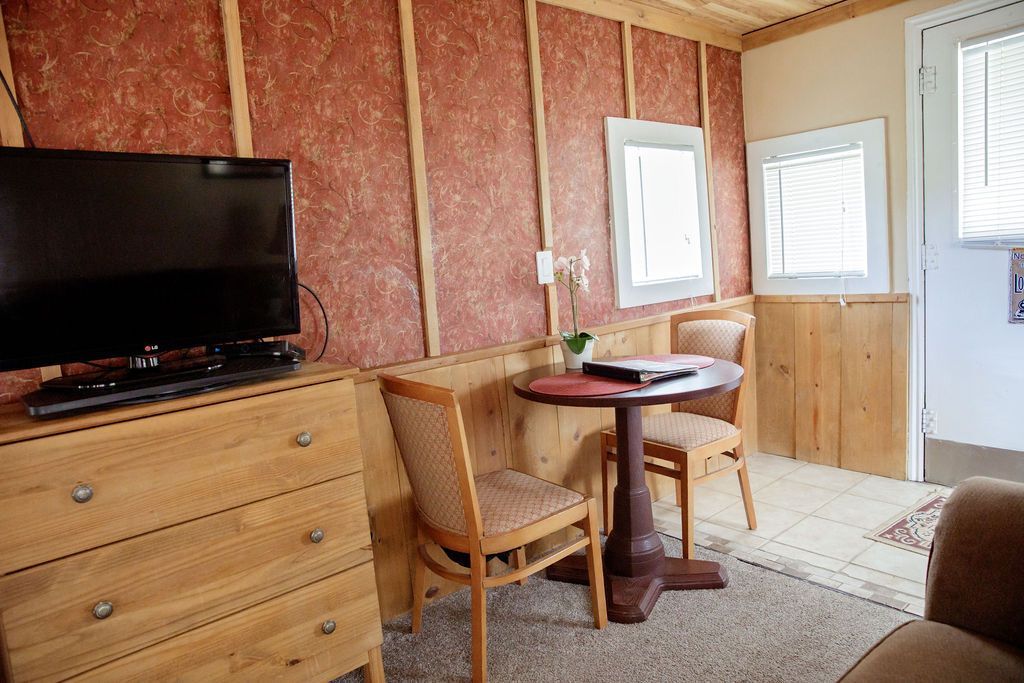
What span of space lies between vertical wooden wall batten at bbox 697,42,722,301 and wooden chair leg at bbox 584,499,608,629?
1937 millimetres

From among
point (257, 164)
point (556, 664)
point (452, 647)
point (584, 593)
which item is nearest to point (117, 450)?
point (257, 164)

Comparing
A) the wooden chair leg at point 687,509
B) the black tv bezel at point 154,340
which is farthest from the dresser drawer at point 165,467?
the wooden chair leg at point 687,509

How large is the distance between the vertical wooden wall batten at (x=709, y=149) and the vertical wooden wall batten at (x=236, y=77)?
251cm

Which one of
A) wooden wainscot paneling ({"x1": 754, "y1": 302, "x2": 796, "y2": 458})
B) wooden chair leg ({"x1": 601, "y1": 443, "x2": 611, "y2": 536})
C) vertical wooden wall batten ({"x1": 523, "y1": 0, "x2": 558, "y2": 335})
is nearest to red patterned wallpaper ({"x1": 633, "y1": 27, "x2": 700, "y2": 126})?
vertical wooden wall batten ({"x1": 523, "y1": 0, "x2": 558, "y2": 335})

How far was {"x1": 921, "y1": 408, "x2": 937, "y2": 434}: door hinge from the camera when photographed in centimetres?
337

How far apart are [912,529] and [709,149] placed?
216 centimetres

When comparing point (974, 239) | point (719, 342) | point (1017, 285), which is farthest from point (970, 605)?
point (974, 239)

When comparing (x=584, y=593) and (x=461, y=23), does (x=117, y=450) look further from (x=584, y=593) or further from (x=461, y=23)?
(x=461, y=23)

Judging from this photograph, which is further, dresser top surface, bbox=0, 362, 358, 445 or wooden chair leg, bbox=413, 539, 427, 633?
wooden chair leg, bbox=413, 539, 427, 633

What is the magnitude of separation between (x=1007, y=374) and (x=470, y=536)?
8.96ft

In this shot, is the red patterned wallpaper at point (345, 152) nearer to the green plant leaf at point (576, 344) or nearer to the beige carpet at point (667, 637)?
the green plant leaf at point (576, 344)

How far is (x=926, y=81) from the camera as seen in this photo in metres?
3.18

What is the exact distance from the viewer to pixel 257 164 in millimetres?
1866

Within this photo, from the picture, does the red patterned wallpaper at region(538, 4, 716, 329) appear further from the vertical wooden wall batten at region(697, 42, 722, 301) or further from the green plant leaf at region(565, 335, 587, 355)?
the vertical wooden wall batten at region(697, 42, 722, 301)
